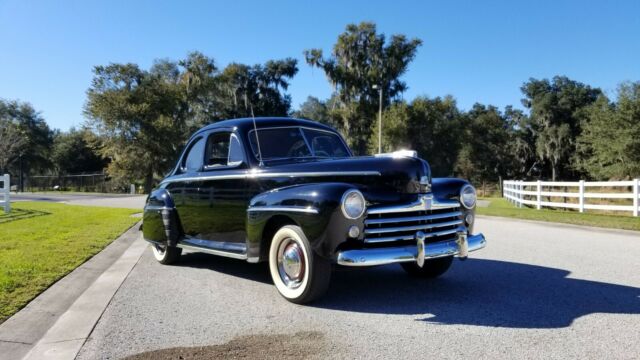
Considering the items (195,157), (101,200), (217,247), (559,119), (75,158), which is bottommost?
(101,200)

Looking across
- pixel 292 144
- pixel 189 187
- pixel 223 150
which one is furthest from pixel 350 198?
pixel 189 187

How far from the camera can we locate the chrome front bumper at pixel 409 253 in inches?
170

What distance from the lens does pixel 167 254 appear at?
23.5 ft

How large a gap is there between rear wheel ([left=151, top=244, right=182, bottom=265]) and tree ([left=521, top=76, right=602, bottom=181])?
171ft

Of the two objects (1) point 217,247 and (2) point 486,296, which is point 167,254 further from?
(2) point 486,296

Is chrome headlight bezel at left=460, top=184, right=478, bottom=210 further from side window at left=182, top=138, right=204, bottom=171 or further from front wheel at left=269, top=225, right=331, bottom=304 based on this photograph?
side window at left=182, top=138, right=204, bottom=171

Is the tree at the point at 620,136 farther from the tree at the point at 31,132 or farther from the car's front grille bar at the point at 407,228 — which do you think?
the tree at the point at 31,132

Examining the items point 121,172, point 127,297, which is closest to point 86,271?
point 127,297

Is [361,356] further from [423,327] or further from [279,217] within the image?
[279,217]

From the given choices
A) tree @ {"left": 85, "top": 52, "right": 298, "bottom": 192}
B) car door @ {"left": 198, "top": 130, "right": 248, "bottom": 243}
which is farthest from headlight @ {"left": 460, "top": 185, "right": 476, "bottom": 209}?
tree @ {"left": 85, "top": 52, "right": 298, "bottom": 192}

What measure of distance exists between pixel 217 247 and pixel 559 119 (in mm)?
58768

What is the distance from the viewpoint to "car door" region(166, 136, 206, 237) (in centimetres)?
644

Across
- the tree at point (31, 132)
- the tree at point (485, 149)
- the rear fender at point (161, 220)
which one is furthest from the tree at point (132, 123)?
the rear fender at point (161, 220)

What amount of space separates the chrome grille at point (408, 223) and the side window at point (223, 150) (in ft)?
6.31
